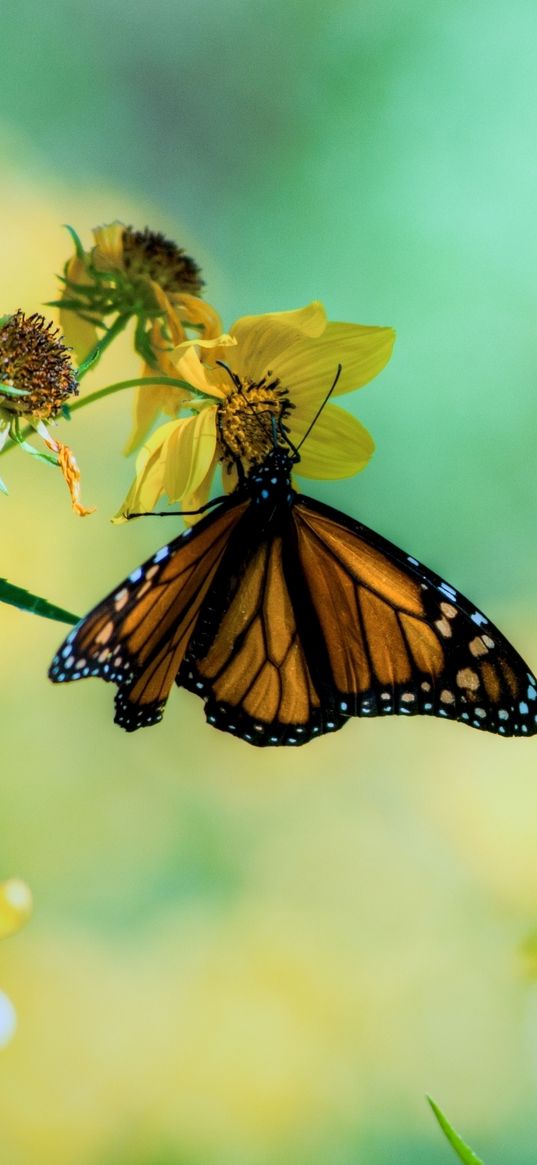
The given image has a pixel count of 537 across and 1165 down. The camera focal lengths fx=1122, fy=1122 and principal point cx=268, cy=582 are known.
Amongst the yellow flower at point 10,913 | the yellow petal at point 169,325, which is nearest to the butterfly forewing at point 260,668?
the yellow petal at point 169,325

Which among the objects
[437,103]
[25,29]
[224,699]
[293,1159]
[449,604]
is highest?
[437,103]

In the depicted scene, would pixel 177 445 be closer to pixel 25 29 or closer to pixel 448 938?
pixel 448 938

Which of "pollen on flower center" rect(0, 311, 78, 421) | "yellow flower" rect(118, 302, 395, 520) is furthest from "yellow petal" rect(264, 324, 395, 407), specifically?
"pollen on flower center" rect(0, 311, 78, 421)

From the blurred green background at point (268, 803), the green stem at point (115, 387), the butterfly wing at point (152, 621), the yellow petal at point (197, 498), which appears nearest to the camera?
the green stem at point (115, 387)

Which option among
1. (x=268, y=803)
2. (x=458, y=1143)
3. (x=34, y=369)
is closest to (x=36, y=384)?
(x=34, y=369)

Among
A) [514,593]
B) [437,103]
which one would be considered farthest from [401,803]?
[437,103]

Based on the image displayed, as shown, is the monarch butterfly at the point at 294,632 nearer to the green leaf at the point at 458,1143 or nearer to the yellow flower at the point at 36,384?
the yellow flower at the point at 36,384
